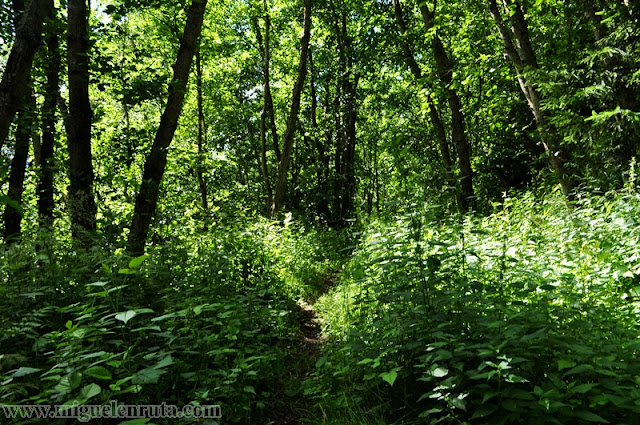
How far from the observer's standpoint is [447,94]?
1066 centimetres

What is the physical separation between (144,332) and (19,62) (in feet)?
11.2

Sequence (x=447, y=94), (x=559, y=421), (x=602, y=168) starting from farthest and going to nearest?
(x=447, y=94) → (x=602, y=168) → (x=559, y=421)

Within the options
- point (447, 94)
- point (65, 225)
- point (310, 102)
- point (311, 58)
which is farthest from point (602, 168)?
point (310, 102)

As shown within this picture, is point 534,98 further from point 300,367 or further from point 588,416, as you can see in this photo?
point 588,416

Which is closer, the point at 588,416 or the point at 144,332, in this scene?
the point at 588,416

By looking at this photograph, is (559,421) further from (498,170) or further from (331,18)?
(331,18)

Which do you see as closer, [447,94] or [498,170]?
[447,94]

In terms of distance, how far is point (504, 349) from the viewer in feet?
9.28

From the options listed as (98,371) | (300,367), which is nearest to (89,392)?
(98,371)

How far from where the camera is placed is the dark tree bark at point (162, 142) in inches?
246

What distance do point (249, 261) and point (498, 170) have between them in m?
10.7

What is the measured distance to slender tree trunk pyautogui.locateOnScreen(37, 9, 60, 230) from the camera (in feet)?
22.6

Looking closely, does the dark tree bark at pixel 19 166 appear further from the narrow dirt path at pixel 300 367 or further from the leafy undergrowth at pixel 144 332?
the narrow dirt path at pixel 300 367

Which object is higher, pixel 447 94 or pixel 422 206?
pixel 447 94
